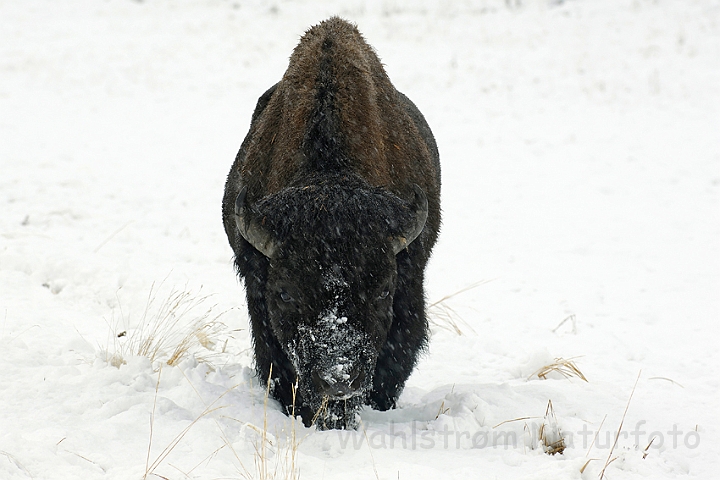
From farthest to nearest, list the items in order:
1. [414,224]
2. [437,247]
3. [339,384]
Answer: [437,247], [414,224], [339,384]

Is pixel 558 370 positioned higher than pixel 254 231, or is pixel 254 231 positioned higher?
pixel 254 231

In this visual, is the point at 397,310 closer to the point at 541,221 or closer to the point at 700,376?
the point at 700,376

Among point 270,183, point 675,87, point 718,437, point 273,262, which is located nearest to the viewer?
point 273,262

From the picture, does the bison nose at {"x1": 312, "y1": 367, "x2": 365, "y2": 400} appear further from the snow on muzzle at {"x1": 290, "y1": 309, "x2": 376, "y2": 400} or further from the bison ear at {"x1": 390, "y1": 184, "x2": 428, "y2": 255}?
the bison ear at {"x1": 390, "y1": 184, "x2": 428, "y2": 255}

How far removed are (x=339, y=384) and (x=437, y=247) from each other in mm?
5941

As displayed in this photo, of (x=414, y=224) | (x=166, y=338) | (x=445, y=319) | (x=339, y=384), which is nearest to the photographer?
(x=339, y=384)

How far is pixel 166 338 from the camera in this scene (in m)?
5.41

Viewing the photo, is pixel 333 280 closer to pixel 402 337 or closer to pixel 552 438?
pixel 402 337

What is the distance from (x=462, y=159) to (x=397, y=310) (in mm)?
8963

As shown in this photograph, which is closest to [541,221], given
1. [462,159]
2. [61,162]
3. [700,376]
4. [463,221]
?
[463,221]

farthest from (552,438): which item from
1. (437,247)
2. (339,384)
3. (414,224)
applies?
(437,247)

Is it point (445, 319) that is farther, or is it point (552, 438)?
point (445, 319)

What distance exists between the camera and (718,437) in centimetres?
422

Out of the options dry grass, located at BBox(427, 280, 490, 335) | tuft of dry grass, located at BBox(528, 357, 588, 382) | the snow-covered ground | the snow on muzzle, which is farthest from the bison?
dry grass, located at BBox(427, 280, 490, 335)
